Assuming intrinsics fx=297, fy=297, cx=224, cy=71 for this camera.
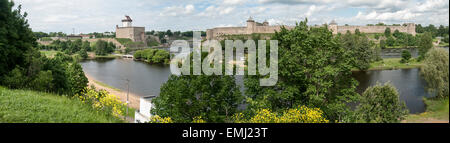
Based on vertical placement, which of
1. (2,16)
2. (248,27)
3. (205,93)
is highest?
(248,27)

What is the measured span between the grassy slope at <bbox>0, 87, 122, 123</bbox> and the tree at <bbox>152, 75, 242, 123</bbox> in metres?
3.01

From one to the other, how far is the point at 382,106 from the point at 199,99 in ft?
19.6

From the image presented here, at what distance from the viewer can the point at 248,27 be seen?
6316 cm

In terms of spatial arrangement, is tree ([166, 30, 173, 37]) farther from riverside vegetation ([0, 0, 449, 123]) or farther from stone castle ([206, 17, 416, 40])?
riverside vegetation ([0, 0, 449, 123])

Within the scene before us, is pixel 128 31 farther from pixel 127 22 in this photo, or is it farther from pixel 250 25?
pixel 250 25

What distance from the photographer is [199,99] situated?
8773 mm

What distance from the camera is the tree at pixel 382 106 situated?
9281mm

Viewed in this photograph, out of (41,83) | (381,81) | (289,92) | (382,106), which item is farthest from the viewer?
(381,81)

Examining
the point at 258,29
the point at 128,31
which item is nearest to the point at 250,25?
the point at 258,29

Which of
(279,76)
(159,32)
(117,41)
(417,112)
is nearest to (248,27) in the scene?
(117,41)

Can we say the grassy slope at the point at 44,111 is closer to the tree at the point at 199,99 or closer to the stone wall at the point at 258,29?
the tree at the point at 199,99
